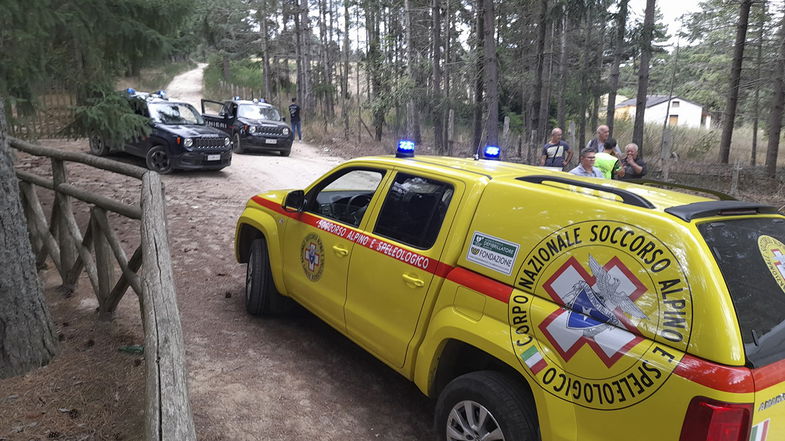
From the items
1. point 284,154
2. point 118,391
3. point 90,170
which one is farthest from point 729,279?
point 284,154

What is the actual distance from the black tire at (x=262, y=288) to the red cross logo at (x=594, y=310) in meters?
3.19

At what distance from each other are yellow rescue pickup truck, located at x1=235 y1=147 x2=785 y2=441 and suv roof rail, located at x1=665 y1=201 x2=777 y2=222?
0.03 feet

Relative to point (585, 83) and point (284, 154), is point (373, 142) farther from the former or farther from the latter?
point (585, 83)

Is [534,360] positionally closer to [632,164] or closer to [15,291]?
[15,291]

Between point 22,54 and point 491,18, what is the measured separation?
34.5 feet

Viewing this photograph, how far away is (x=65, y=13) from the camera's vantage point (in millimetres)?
6520

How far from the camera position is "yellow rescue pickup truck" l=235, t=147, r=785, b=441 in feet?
6.72

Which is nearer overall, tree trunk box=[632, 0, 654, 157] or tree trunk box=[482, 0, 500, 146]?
tree trunk box=[482, 0, 500, 146]

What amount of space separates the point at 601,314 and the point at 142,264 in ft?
9.81

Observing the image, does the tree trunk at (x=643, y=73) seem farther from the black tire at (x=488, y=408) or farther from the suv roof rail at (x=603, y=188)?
Result: the black tire at (x=488, y=408)

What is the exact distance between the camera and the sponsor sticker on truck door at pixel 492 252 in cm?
279

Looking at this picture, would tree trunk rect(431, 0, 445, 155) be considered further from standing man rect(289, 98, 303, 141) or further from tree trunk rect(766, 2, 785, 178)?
tree trunk rect(766, 2, 785, 178)

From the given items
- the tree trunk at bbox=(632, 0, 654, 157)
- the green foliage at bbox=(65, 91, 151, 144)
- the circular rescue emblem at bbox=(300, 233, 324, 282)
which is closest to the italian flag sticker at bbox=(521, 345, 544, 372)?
the circular rescue emblem at bbox=(300, 233, 324, 282)

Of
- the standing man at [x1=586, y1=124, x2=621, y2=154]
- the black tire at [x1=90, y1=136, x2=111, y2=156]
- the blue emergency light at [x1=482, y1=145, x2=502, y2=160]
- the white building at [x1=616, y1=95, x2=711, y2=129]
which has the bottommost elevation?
the black tire at [x1=90, y1=136, x2=111, y2=156]
